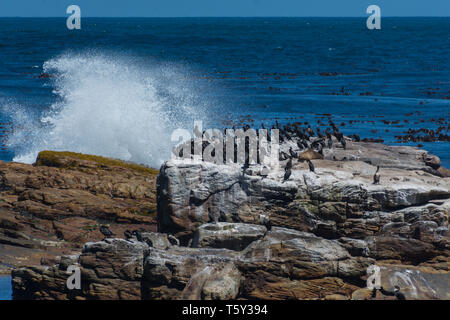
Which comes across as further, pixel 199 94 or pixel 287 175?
pixel 199 94

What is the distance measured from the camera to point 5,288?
15969 millimetres

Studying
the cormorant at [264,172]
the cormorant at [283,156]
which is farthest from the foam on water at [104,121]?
the cormorant at [264,172]

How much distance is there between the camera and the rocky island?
47.8 feet

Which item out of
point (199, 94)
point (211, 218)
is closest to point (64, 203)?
point (211, 218)

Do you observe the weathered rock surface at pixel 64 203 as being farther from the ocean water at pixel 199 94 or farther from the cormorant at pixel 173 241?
the ocean water at pixel 199 94

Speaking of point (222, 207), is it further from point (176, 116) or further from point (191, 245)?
point (176, 116)

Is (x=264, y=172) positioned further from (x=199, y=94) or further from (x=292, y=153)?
(x=199, y=94)

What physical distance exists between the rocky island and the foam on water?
766cm

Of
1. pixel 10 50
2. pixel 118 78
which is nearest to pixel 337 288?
pixel 118 78

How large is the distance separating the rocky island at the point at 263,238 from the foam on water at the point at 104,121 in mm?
7658

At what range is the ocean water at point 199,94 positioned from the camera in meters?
29.2

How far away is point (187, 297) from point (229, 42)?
101553mm

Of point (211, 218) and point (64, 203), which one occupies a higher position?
point (211, 218)

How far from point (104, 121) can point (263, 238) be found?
15.2m
